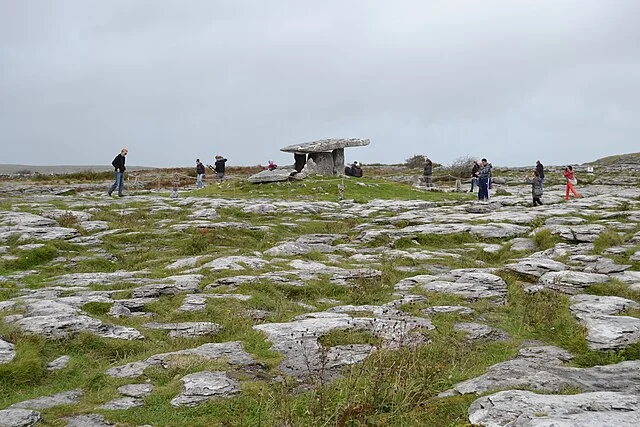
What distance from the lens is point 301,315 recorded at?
9.02m

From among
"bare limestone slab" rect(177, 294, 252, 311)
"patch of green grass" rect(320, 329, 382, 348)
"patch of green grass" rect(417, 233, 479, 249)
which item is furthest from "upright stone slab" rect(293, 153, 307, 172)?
"patch of green grass" rect(320, 329, 382, 348)

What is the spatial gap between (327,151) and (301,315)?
1147 inches

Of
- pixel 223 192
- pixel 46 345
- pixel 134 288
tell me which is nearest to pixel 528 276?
pixel 134 288

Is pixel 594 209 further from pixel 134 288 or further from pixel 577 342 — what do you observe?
pixel 134 288

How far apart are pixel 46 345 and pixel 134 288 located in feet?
10.8

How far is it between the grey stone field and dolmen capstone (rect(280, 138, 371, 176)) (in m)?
19.1

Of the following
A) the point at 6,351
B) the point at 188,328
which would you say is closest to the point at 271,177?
the point at 188,328

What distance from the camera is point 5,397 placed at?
Answer: 6.04 meters

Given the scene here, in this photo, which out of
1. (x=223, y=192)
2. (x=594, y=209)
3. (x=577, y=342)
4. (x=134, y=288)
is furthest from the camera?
(x=223, y=192)

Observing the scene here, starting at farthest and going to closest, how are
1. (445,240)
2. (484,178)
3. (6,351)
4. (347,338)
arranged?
(484,178), (445,240), (347,338), (6,351)

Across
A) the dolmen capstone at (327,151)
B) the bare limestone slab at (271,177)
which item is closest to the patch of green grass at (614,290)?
the bare limestone slab at (271,177)

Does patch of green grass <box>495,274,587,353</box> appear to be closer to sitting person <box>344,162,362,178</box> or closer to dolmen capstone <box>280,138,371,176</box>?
dolmen capstone <box>280,138,371,176</box>

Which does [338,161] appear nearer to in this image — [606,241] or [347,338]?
[606,241]

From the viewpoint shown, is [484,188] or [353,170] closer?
[484,188]
